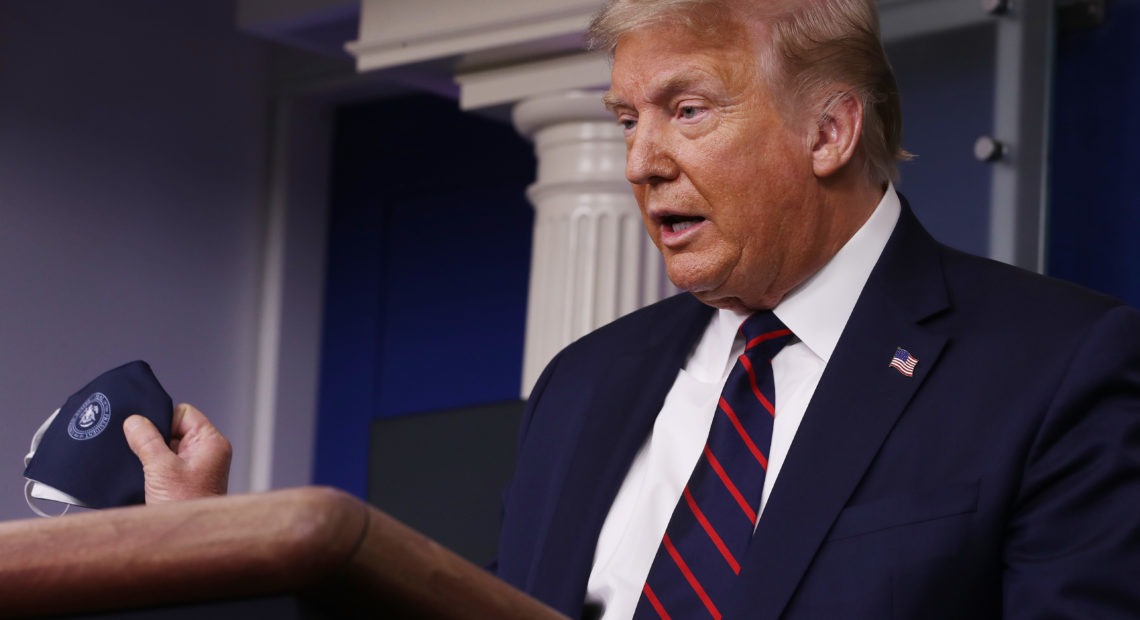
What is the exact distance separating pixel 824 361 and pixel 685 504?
18 centimetres

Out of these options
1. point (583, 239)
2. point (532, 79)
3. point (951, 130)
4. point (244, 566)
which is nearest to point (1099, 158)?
point (951, 130)

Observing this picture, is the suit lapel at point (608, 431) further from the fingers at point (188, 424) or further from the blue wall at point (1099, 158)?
the blue wall at point (1099, 158)

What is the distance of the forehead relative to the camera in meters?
1.43

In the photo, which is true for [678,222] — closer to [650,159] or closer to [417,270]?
[650,159]

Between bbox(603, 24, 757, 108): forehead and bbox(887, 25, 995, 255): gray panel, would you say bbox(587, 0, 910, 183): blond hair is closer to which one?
bbox(603, 24, 757, 108): forehead

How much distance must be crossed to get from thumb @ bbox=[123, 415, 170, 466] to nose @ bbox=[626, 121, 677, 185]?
0.48m

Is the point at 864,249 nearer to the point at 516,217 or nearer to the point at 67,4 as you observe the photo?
the point at 516,217

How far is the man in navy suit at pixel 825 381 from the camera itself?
3.89 feet

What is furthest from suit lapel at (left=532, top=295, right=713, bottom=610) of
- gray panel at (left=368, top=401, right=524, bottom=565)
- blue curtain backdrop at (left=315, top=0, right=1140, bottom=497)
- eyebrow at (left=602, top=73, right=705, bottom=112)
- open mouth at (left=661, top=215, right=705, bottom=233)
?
blue curtain backdrop at (left=315, top=0, right=1140, bottom=497)

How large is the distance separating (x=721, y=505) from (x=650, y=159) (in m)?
0.32

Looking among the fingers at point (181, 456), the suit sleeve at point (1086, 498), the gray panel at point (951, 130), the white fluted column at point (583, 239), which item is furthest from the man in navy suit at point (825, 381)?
the white fluted column at point (583, 239)

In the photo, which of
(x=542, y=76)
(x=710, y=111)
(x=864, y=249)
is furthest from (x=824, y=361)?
(x=542, y=76)

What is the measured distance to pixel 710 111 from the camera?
1420 mm

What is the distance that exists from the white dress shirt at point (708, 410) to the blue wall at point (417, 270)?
201 centimetres
